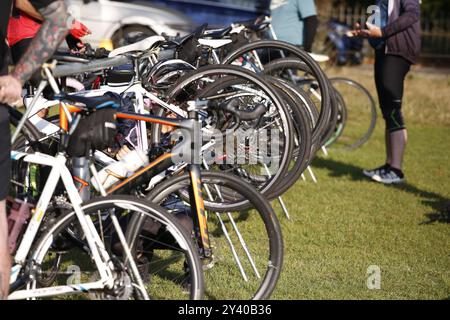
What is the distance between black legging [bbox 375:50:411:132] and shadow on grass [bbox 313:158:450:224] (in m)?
0.85

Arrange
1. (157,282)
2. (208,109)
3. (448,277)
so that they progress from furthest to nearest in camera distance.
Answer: (448,277), (157,282), (208,109)

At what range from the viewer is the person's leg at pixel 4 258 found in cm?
387

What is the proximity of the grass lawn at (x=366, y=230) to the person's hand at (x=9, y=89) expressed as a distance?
6.89ft

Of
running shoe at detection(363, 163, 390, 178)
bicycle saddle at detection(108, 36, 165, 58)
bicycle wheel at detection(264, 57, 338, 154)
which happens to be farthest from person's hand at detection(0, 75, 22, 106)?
running shoe at detection(363, 163, 390, 178)

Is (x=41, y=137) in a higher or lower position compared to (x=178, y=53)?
lower

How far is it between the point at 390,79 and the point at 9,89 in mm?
5069

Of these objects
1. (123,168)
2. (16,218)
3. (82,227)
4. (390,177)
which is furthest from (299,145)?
(390,177)

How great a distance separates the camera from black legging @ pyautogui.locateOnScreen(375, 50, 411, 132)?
7895mm

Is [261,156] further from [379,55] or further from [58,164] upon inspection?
[379,55]

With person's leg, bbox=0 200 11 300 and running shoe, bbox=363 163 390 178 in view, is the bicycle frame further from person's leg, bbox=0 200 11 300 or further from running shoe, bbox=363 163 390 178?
running shoe, bbox=363 163 390 178

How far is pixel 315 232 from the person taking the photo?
6387 mm

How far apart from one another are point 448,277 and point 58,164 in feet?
9.50

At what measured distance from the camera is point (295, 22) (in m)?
8.80
